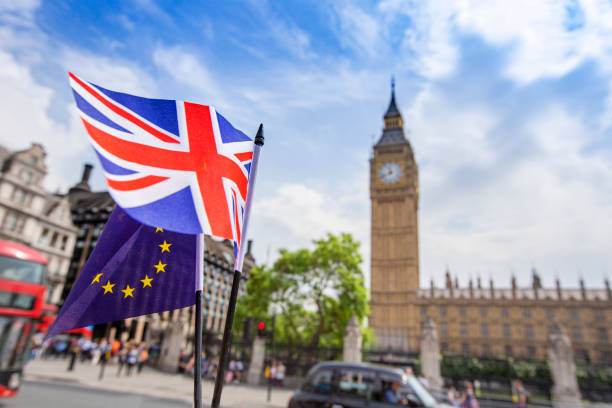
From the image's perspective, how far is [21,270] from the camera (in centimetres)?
909

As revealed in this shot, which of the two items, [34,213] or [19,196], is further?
[34,213]

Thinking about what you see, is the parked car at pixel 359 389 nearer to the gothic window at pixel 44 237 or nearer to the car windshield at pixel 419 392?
the car windshield at pixel 419 392

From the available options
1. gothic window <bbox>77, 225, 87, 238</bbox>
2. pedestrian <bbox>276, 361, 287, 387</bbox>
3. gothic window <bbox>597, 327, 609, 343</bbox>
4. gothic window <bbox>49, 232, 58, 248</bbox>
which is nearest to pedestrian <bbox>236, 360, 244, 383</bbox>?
pedestrian <bbox>276, 361, 287, 387</bbox>

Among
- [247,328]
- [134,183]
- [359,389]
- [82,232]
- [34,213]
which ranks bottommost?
[359,389]

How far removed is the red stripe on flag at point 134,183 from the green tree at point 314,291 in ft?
72.2

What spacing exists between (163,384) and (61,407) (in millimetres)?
7174

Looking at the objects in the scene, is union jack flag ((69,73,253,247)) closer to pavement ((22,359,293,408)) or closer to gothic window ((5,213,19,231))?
pavement ((22,359,293,408))

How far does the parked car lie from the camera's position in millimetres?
6609

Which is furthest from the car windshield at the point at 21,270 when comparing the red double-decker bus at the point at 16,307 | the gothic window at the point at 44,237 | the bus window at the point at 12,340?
the gothic window at the point at 44,237

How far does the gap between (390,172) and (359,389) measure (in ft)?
235

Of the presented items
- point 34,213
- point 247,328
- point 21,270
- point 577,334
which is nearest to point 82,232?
point 34,213

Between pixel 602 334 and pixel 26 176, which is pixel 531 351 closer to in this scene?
pixel 602 334

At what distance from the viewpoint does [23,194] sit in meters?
32.9

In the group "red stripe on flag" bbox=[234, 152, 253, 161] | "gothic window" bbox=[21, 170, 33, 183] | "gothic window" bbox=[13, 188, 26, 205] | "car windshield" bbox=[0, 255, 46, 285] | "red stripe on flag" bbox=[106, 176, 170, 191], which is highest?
"gothic window" bbox=[21, 170, 33, 183]
